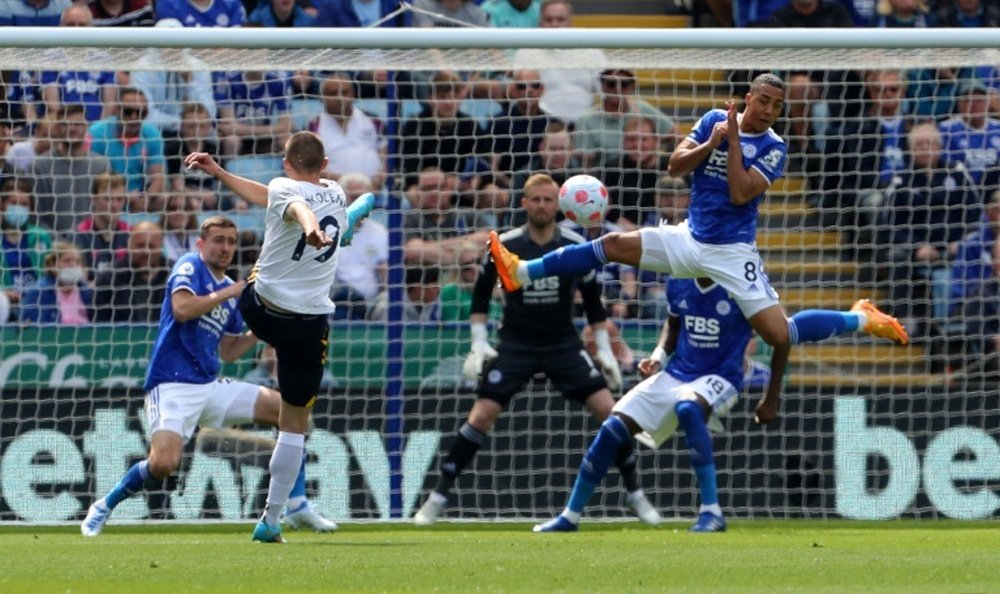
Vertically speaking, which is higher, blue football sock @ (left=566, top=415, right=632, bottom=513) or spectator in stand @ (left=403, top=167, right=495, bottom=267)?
spectator in stand @ (left=403, top=167, right=495, bottom=267)

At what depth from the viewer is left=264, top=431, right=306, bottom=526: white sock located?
874 cm

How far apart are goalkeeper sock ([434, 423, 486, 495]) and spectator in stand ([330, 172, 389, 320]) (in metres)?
1.55

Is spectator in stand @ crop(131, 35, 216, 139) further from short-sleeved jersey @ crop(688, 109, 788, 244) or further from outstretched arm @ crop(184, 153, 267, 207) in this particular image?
short-sleeved jersey @ crop(688, 109, 788, 244)

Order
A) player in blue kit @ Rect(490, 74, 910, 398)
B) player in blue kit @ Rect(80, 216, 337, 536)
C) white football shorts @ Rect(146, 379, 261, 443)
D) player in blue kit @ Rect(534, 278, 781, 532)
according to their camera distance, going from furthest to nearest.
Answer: white football shorts @ Rect(146, 379, 261, 443) < player in blue kit @ Rect(80, 216, 337, 536) < player in blue kit @ Rect(534, 278, 781, 532) < player in blue kit @ Rect(490, 74, 910, 398)

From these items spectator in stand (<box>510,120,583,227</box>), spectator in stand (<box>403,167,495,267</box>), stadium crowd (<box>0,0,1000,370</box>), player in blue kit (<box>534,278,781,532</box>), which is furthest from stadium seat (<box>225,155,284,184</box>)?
player in blue kit (<box>534,278,781,532</box>)

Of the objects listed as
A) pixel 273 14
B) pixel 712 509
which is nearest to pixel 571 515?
pixel 712 509

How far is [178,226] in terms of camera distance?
12.3 metres

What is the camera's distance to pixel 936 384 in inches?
479

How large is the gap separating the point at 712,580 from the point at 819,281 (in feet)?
21.0

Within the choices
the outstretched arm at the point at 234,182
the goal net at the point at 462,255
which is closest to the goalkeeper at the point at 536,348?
the goal net at the point at 462,255

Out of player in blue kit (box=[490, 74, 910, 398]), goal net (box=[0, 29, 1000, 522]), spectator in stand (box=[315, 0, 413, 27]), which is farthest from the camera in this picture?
spectator in stand (box=[315, 0, 413, 27])

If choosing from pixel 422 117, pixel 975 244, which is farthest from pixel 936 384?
pixel 422 117

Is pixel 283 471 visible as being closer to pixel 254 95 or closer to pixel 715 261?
pixel 715 261

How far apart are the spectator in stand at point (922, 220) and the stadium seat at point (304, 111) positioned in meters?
4.16
